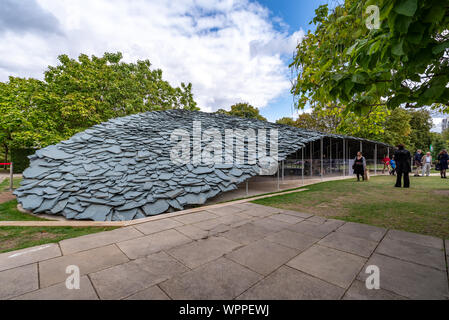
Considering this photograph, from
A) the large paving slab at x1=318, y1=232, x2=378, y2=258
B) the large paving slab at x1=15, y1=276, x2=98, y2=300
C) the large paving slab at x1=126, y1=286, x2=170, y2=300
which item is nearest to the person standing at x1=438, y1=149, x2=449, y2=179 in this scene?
the large paving slab at x1=318, y1=232, x2=378, y2=258

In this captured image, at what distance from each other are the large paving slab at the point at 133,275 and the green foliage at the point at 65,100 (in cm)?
1866

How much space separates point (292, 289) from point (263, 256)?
30.1 inches

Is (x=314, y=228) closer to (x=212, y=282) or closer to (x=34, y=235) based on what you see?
(x=212, y=282)

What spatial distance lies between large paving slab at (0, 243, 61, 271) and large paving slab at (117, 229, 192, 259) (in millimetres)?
976

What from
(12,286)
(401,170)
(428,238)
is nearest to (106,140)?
(12,286)

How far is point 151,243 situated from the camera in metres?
3.36

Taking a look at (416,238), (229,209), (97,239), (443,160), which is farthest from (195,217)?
(443,160)

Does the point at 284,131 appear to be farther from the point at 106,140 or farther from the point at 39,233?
the point at 39,233

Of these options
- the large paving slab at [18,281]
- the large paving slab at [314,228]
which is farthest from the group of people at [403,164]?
the large paving slab at [18,281]

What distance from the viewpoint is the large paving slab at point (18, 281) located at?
2.13m

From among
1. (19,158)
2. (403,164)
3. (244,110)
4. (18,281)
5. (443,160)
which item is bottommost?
(18,281)

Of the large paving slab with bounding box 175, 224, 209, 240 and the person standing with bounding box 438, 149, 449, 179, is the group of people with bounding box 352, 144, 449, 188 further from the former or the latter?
the large paving slab with bounding box 175, 224, 209, 240

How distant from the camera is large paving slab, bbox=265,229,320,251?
322cm

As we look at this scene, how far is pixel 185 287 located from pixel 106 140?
8403 millimetres
